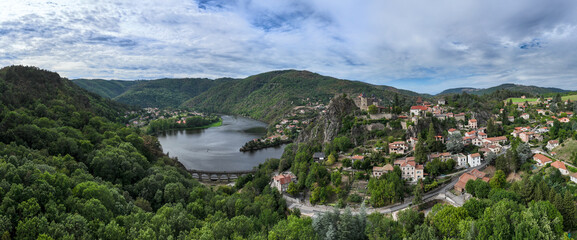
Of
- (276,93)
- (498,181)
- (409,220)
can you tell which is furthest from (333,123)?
(276,93)

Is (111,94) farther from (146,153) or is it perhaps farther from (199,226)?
(199,226)

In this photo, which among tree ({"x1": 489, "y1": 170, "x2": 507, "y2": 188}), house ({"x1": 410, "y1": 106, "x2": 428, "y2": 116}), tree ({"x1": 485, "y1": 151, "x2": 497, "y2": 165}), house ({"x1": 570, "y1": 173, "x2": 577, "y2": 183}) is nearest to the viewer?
house ({"x1": 570, "y1": 173, "x2": 577, "y2": 183})

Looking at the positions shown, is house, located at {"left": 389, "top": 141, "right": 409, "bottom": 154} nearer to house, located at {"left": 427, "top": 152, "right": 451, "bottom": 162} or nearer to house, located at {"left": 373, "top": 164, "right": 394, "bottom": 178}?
house, located at {"left": 427, "top": 152, "right": 451, "bottom": 162}

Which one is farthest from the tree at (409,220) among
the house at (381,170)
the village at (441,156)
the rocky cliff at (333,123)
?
the rocky cliff at (333,123)

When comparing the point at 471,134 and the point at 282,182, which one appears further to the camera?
the point at 471,134

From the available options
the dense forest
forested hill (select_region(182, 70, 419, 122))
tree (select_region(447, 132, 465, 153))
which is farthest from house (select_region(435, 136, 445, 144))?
forested hill (select_region(182, 70, 419, 122))

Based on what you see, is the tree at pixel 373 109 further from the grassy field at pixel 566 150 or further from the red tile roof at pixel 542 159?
the grassy field at pixel 566 150

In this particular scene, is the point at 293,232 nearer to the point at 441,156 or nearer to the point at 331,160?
the point at 331,160
